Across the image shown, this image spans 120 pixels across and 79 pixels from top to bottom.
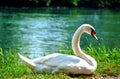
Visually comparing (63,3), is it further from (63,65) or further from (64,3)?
(63,65)

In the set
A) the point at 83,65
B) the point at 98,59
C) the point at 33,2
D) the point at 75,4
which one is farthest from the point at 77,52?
the point at 75,4

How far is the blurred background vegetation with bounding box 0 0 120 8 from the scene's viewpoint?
128 meters

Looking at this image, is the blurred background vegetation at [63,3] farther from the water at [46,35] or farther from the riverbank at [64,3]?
the water at [46,35]

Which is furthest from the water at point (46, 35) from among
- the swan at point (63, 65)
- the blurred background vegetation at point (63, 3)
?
the blurred background vegetation at point (63, 3)

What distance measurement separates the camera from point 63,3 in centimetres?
14112

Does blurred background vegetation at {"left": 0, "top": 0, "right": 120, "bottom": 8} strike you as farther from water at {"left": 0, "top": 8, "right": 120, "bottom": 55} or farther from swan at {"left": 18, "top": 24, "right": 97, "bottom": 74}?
swan at {"left": 18, "top": 24, "right": 97, "bottom": 74}

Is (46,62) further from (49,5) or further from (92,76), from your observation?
(49,5)

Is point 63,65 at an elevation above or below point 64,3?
above

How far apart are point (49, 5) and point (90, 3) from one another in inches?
793

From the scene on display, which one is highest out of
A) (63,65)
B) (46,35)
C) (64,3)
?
(63,65)

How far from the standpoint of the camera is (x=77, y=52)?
33.3ft

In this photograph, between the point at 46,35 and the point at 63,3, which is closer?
the point at 46,35

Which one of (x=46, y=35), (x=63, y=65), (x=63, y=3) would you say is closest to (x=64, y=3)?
(x=63, y=3)

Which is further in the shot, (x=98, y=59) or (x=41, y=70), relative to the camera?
(x=98, y=59)
